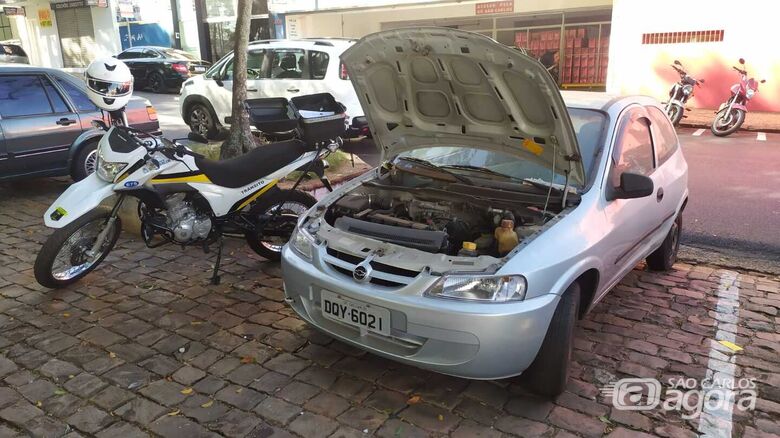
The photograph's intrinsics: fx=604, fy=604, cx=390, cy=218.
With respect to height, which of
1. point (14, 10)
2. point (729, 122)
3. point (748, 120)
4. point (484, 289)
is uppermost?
point (14, 10)

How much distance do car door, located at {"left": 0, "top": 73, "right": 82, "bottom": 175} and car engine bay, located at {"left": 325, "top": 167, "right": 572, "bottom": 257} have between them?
4.67 m

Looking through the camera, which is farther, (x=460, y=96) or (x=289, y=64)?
(x=289, y=64)

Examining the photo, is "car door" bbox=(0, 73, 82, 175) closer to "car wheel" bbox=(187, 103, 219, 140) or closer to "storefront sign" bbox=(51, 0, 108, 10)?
"car wheel" bbox=(187, 103, 219, 140)

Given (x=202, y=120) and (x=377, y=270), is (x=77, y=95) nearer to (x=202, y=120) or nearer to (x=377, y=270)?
(x=202, y=120)

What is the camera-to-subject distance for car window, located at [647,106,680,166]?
4.33 meters

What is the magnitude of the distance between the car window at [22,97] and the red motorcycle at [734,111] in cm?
1146

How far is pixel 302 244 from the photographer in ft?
11.5

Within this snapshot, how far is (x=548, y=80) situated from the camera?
304 centimetres

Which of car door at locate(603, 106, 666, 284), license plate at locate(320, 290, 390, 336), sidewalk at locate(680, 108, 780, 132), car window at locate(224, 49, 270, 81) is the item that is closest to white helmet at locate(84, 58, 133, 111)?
license plate at locate(320, 290, 390, 336)

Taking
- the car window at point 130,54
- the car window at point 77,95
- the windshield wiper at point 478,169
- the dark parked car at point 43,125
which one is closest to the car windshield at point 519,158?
the windshield wiper at point 478,169

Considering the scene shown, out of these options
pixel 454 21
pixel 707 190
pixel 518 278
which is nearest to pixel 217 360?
pixel 518 278

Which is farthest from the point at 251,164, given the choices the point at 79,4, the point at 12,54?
the point at 79,4

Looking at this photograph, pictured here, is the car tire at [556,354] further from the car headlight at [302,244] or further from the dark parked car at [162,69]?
the dark parked car at [162,69]

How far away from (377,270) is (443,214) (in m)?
0.81
